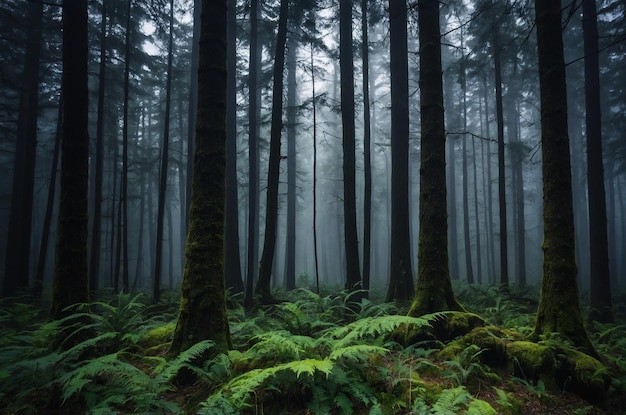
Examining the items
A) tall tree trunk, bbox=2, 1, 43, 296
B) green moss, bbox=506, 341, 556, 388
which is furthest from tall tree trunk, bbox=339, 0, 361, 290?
tall tree trunk, bbox=2, 1, 43, 296

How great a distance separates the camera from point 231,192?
13602 mm

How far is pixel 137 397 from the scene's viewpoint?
3.52 metres

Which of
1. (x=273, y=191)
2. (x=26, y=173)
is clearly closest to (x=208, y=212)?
(x=273, y=191)

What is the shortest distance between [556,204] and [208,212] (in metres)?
5.88

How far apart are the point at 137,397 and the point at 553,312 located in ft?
20.6

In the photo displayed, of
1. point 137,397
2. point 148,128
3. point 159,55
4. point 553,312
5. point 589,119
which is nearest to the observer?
point 137,397

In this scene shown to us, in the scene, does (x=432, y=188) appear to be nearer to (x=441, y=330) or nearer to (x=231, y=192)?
(x=441, y=330)

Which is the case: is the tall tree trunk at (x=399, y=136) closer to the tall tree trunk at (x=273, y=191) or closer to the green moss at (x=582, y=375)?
the tall tree trunk at (x=273, y=191)

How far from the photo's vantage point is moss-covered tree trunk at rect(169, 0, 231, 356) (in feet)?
15.7

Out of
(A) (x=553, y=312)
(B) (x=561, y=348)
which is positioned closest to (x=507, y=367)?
(B) (x=561, y=348)

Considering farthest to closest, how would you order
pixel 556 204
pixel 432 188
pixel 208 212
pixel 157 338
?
pixel 432 188 → pixel 157 338 → pixel 556 204 → pixel 208 212

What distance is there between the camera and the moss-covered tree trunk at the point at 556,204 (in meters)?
5.41

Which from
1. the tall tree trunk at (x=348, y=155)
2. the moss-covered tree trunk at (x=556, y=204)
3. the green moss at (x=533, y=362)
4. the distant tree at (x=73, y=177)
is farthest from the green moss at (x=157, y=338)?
the moss-covered tree trunk at (x=556, y=204)

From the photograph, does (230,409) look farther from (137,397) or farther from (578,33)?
(578,33)
